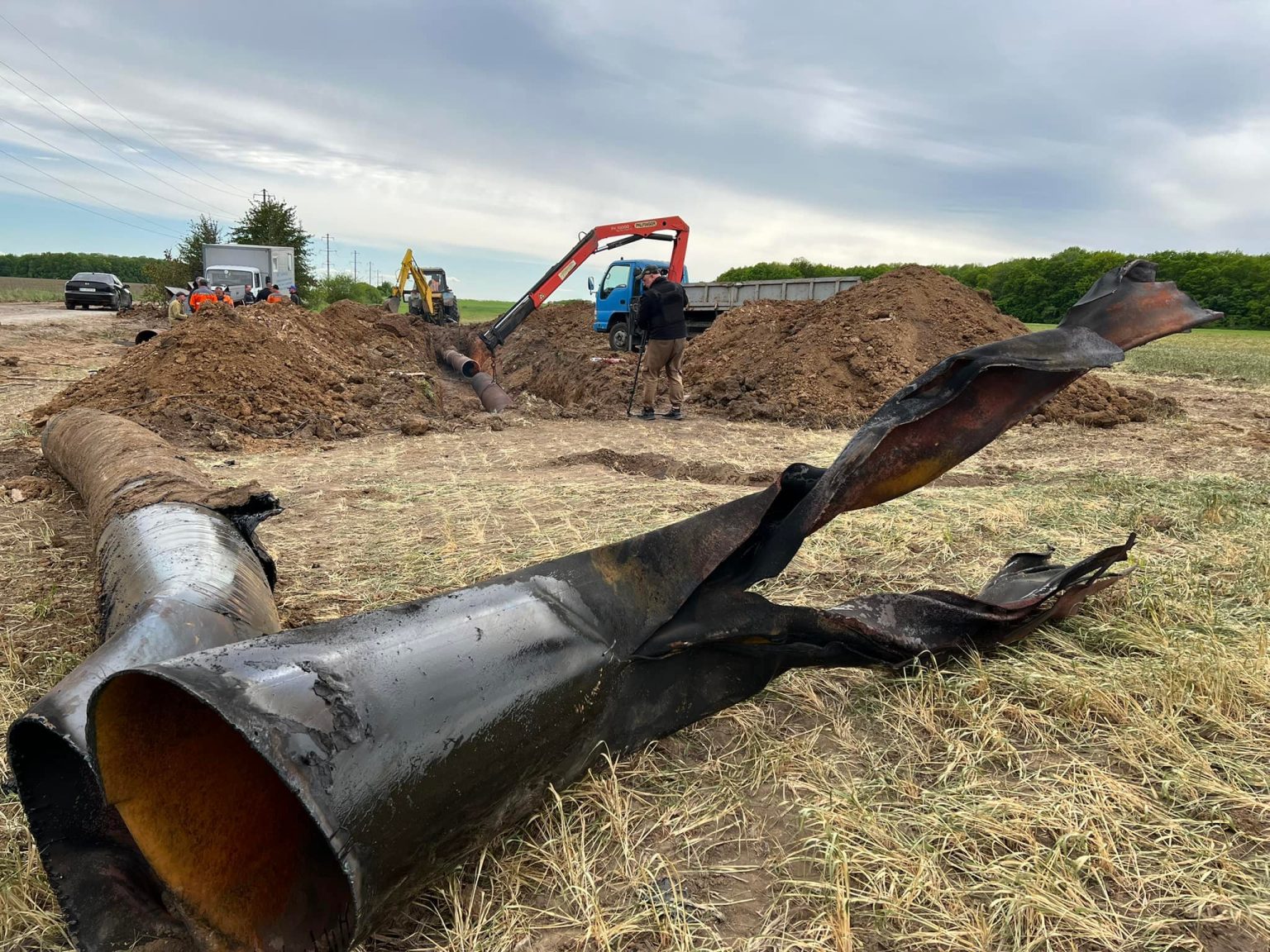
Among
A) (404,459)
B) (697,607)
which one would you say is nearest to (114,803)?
(697,607)

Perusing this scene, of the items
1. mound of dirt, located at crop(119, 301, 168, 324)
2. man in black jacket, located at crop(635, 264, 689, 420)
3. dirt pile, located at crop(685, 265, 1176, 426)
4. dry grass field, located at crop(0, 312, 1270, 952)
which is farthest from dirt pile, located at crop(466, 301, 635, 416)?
mound of dirt, located at crop(119, 301, 168, 324)

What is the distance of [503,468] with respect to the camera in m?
7.28

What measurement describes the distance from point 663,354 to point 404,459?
164 inches

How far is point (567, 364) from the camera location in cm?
1546

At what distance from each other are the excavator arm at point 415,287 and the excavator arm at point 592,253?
20.3ft

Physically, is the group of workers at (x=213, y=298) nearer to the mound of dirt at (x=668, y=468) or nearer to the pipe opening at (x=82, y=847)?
the mound of dirt at (x=668, y=468)

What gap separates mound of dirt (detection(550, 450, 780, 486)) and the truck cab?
1000 cm

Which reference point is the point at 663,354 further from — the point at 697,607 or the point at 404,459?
the point at 697,607

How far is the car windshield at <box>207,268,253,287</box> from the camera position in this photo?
2402cm

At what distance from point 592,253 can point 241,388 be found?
8185 millimetres

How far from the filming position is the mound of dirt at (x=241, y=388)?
8672 mm

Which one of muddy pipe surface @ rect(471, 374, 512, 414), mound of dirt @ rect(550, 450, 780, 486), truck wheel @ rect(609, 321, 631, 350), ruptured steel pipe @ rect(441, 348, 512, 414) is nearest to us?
mound of dirt @ rect(550, 450, 780, 486)

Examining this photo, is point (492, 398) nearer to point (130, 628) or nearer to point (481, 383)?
point (481, 383)

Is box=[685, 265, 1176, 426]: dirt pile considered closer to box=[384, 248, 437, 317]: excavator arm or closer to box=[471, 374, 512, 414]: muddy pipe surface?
box=[471, 374, 512, 414]: muddy pipe surface
